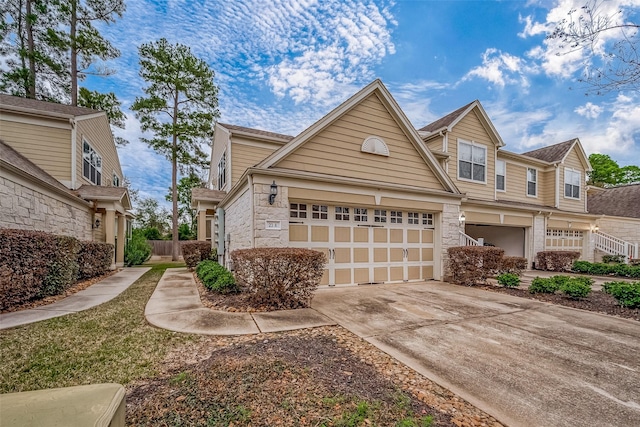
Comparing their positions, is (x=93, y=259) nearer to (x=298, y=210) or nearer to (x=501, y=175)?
(x=298, y=210)

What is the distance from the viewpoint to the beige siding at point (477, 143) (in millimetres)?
12406

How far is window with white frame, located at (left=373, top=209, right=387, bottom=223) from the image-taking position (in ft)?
28.1

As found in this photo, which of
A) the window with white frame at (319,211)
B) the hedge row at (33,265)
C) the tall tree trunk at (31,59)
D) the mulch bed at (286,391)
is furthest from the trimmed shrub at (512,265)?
the tall tree trunk at (31,59)

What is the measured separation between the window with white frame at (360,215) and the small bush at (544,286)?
181 inches

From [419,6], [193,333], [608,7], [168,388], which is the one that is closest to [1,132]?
[193,333]

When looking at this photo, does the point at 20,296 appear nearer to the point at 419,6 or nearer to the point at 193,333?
the point at 193,333

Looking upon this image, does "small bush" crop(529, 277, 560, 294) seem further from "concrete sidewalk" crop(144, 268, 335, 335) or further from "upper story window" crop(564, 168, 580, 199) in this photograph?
"upper story window" crop(564, 168, 580, 199)

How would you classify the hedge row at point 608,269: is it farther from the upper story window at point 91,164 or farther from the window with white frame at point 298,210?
the upper story window at point 91,164

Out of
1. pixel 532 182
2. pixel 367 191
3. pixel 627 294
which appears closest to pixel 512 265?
pixel 627 294

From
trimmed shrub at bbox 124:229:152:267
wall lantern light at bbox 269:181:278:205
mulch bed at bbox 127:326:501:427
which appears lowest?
trimmed shrub at bbox 124:229:152:267

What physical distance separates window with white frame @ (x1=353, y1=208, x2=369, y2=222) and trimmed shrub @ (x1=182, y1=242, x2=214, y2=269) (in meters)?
7.71

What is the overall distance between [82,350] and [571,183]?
21564 mm

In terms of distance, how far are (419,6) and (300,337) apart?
10.1 meters

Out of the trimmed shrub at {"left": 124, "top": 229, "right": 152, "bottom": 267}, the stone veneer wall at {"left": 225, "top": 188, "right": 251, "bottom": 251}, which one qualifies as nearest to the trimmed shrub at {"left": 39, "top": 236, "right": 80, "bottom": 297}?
the stone veneer wall at {"left": 225, "top": 188, "right": 251, "bottom": 251}
